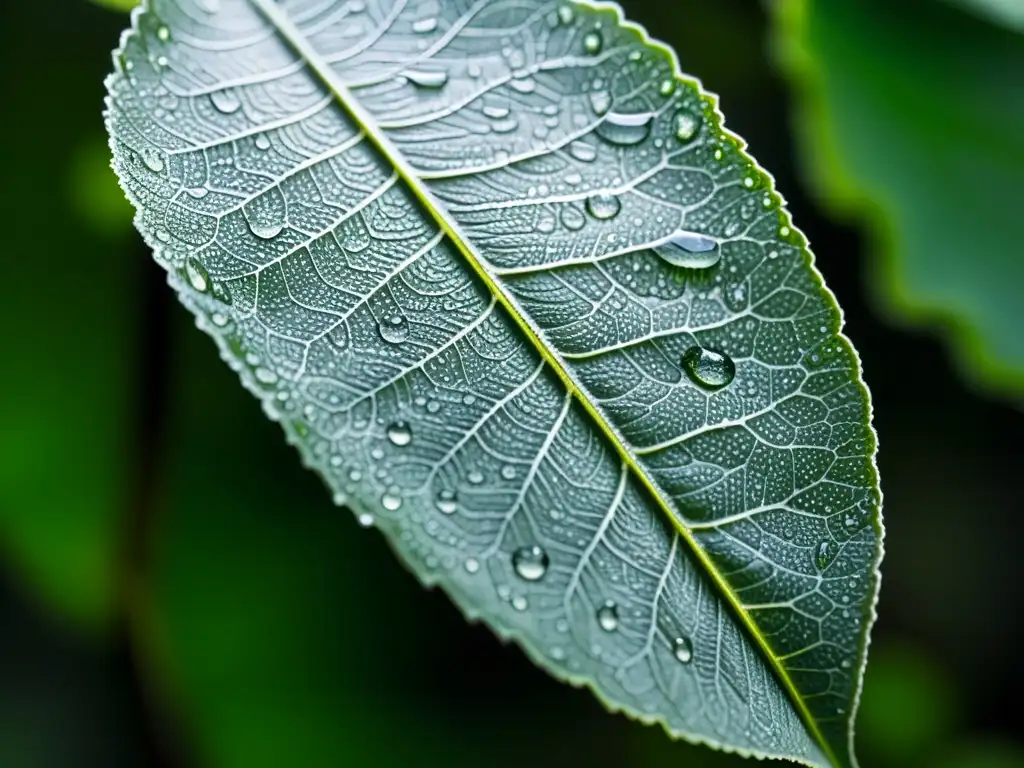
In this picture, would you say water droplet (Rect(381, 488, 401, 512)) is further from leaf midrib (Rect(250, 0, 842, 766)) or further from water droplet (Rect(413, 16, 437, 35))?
water droplet (Rect(413, 16, 437, 35))

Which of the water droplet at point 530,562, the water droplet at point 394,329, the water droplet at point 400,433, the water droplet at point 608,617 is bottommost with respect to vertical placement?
the water droplet at point 608,617

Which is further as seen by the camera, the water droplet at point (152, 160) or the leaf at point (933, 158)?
the leaf at point (933, 158)

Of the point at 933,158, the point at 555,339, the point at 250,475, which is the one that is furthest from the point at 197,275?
the point at 933,158

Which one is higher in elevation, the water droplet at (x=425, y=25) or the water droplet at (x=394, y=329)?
the water droplet at (x=425, y=25)

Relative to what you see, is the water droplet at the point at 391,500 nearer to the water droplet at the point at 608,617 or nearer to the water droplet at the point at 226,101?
the water droplet at the point at 608,617

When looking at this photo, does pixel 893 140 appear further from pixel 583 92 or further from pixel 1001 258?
pixel 583 92

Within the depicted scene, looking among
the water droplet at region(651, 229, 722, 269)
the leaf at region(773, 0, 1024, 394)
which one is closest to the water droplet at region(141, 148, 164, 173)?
the water droplet at region(651, 229, 722, 269)

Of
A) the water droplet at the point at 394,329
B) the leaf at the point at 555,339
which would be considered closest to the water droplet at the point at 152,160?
the leaf at the point at 555,339
